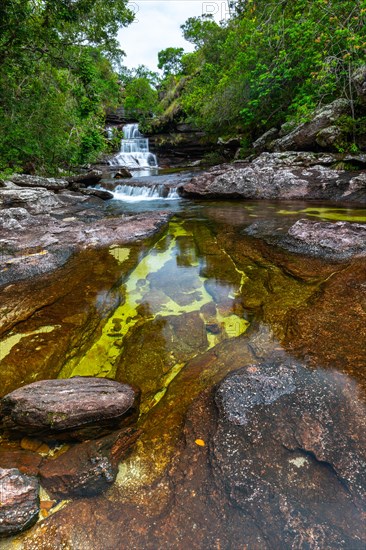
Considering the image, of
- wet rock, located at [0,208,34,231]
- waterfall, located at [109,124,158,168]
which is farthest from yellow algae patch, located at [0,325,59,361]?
waterfall, located at [109,124,158,168]

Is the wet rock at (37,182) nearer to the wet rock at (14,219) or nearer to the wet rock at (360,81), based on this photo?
the wet rock at (14,219)

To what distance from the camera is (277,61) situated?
10531 mm

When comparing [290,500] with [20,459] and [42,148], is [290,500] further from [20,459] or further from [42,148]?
[42,148]

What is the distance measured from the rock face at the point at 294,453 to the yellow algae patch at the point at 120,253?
11.3 feet

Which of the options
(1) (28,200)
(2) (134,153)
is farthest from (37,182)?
(2) (134,153)

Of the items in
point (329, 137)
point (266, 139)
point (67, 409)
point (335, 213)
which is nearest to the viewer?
point (67, 409)

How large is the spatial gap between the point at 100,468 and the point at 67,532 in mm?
322

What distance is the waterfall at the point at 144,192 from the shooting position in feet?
39.8

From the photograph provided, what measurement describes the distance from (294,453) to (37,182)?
11824mm

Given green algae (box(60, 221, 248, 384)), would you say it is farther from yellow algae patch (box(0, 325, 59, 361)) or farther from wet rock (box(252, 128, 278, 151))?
wet rock (box(252, 128, 278, 151))

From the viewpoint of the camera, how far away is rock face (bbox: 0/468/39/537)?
1.43 meters

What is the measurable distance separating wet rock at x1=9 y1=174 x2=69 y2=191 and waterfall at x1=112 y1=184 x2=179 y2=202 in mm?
2375

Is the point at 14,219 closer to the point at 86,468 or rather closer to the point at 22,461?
the point at 22,461

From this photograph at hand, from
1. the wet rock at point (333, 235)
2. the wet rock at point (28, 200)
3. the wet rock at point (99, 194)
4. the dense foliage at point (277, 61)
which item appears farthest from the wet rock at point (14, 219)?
the dense foliage at point (277, 61)
